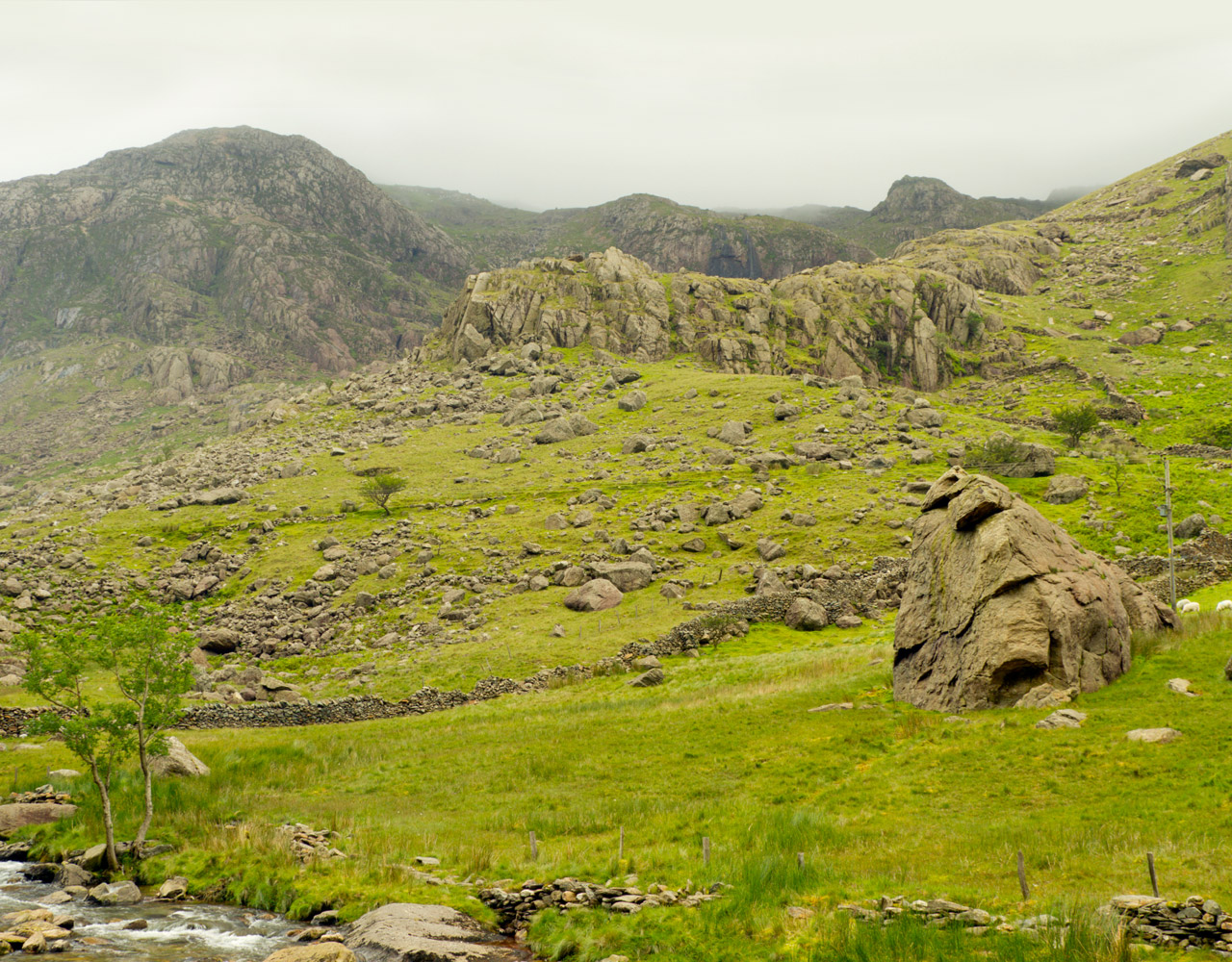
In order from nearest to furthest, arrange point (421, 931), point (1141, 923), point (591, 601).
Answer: point (1141, 923)
point (421, 931)
point (591, 601)

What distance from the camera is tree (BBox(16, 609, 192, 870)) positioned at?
24125 mm

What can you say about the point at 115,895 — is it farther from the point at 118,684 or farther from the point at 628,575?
the point at 628,575

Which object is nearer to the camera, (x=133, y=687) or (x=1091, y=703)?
(x=133, y=687)

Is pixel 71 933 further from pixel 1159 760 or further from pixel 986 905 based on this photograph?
pixel 1159 760

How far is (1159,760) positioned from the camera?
23.7 m

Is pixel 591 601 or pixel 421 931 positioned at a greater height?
pixel 421 931

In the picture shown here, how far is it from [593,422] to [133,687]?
99.4 metres

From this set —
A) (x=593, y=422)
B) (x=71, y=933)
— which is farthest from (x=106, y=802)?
(x=593, y=422)

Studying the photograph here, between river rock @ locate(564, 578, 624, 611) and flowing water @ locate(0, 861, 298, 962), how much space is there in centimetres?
4614

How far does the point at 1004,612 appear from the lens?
32.1 m

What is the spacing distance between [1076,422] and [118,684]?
11870 cm

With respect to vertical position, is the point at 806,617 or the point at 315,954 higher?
the point at 315,954

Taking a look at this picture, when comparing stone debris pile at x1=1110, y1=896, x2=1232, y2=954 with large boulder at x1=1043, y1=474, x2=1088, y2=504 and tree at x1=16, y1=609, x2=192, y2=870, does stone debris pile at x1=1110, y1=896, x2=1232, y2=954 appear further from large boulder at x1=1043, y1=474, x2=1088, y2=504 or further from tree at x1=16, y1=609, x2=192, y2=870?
large boulder at x1=1043, y1=474, x2=1088, y2=504

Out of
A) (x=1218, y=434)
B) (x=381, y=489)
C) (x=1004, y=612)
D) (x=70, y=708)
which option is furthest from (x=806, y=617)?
(x=1218, y=434)
